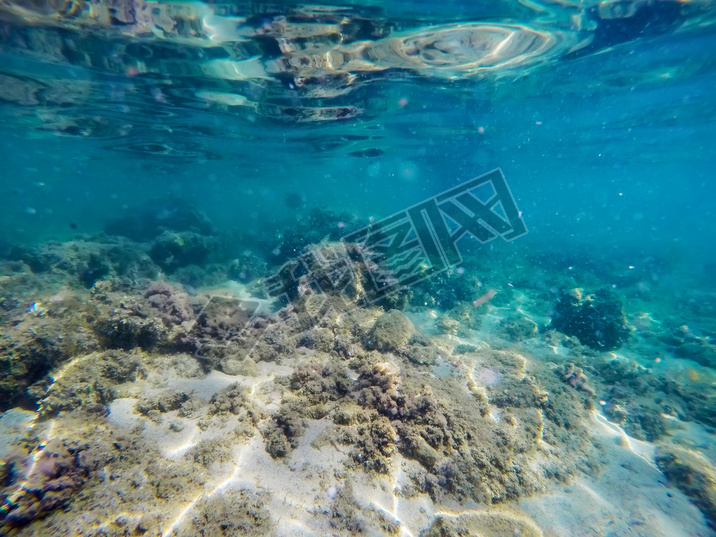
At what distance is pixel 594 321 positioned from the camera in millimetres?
9711

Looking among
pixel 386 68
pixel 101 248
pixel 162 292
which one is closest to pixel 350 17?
pixel 386 68

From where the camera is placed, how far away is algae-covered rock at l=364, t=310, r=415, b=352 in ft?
19.4

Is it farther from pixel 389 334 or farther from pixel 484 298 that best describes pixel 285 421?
pixel 484 298

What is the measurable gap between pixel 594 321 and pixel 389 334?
7.73 metres

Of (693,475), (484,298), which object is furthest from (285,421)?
(484,298)

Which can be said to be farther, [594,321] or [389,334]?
[594,321]

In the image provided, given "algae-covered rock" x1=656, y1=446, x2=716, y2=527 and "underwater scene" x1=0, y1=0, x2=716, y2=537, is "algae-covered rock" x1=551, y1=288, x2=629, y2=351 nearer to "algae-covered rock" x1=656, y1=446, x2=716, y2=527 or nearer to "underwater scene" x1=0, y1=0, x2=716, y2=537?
"underwater scene" x1=0, y1=0, x2=716, y2=537

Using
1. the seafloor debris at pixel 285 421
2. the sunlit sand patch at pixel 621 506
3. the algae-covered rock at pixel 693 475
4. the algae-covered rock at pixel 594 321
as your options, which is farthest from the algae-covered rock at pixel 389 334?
the algae-covered rock at pixel 594 321

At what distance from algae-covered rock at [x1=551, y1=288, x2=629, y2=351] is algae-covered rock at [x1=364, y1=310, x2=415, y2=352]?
22.1 ft

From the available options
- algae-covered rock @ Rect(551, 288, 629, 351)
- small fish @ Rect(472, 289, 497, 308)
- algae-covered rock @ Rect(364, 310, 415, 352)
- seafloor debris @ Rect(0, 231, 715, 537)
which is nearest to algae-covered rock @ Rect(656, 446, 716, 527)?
seafloor debris @ Rect(0, 231, 715, 537)

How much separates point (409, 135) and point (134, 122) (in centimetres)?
1689

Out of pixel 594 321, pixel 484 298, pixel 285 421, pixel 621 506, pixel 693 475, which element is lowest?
pixel 594 321

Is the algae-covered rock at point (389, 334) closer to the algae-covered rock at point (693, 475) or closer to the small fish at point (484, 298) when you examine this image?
the algae-covered rock at point (693, 475)

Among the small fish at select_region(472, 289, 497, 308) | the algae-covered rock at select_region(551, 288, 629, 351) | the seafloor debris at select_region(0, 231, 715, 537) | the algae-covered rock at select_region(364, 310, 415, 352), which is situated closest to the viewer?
the seafloor debris at select_region(0, 231, 715, 537)
